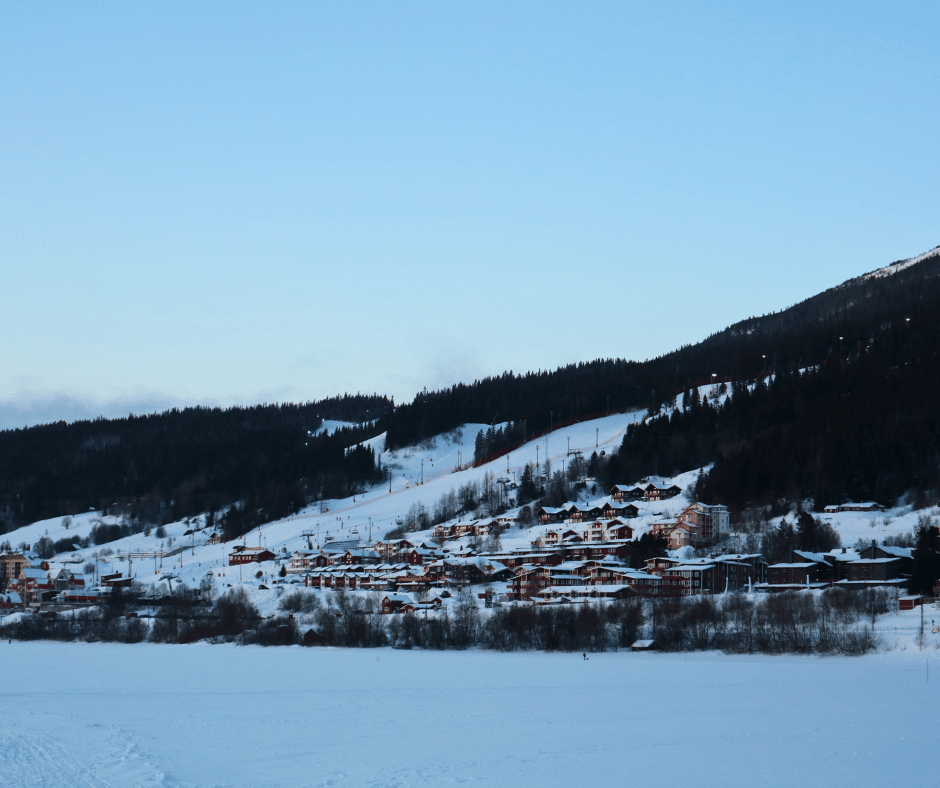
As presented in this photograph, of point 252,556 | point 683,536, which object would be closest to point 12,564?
point 252,556

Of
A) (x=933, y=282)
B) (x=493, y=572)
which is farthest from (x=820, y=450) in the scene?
(x=933, y=282)

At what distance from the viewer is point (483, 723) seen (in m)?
27.0

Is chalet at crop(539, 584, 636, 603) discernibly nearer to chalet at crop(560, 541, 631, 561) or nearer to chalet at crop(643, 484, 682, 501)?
chalet at crop(560, 541, 631, 561)

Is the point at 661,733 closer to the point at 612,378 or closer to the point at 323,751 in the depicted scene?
the point at 323,751

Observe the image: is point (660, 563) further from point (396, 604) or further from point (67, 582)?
point (67, 582)

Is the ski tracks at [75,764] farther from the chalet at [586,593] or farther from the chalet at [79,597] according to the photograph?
the chalet at [79,597]

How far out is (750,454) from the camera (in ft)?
309

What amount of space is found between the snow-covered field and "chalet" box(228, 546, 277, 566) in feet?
197

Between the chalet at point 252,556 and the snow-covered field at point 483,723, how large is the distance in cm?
5998

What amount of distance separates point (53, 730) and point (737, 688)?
21.9m

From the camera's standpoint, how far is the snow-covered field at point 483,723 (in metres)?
19.8

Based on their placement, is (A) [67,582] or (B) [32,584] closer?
(A) [67,582]

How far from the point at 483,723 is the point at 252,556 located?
83.5 meters

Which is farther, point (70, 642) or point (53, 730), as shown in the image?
point (70, 642)
